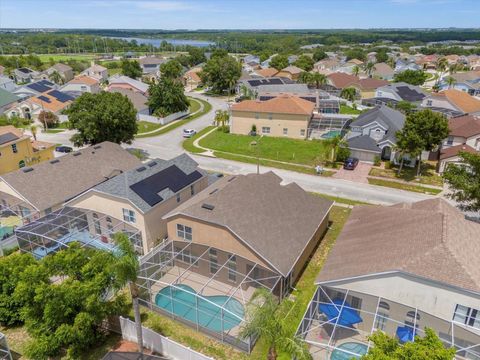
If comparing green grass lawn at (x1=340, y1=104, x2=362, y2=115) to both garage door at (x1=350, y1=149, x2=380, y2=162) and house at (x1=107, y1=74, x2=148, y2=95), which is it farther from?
house at (x1=107, y1=74, x2=148, y2=95)

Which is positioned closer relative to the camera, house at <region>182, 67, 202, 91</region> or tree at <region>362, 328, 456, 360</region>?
tree at <region>362, 328, 456, 360</region>

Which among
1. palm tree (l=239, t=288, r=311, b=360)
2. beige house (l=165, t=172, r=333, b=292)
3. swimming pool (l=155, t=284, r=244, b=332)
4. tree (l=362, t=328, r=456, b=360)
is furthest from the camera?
beige house (l=165, t=172, r=333, b=292)

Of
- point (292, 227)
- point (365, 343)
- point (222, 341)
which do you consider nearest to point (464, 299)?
point (365, 343)

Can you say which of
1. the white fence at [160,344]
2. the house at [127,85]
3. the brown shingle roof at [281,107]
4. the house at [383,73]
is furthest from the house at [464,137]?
the house at [383,73]

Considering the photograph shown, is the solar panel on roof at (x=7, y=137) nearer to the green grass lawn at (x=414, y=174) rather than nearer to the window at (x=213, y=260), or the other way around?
the window at (x=213, y=260)

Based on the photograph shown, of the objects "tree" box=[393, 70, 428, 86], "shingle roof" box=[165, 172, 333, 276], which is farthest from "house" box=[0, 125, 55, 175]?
"tree" box=[393, 70, 428, 86]

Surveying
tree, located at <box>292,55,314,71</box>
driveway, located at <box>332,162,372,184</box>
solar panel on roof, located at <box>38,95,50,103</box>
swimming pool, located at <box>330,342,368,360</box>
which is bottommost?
swimming pool, located at <box>330,342,368,360</box>
